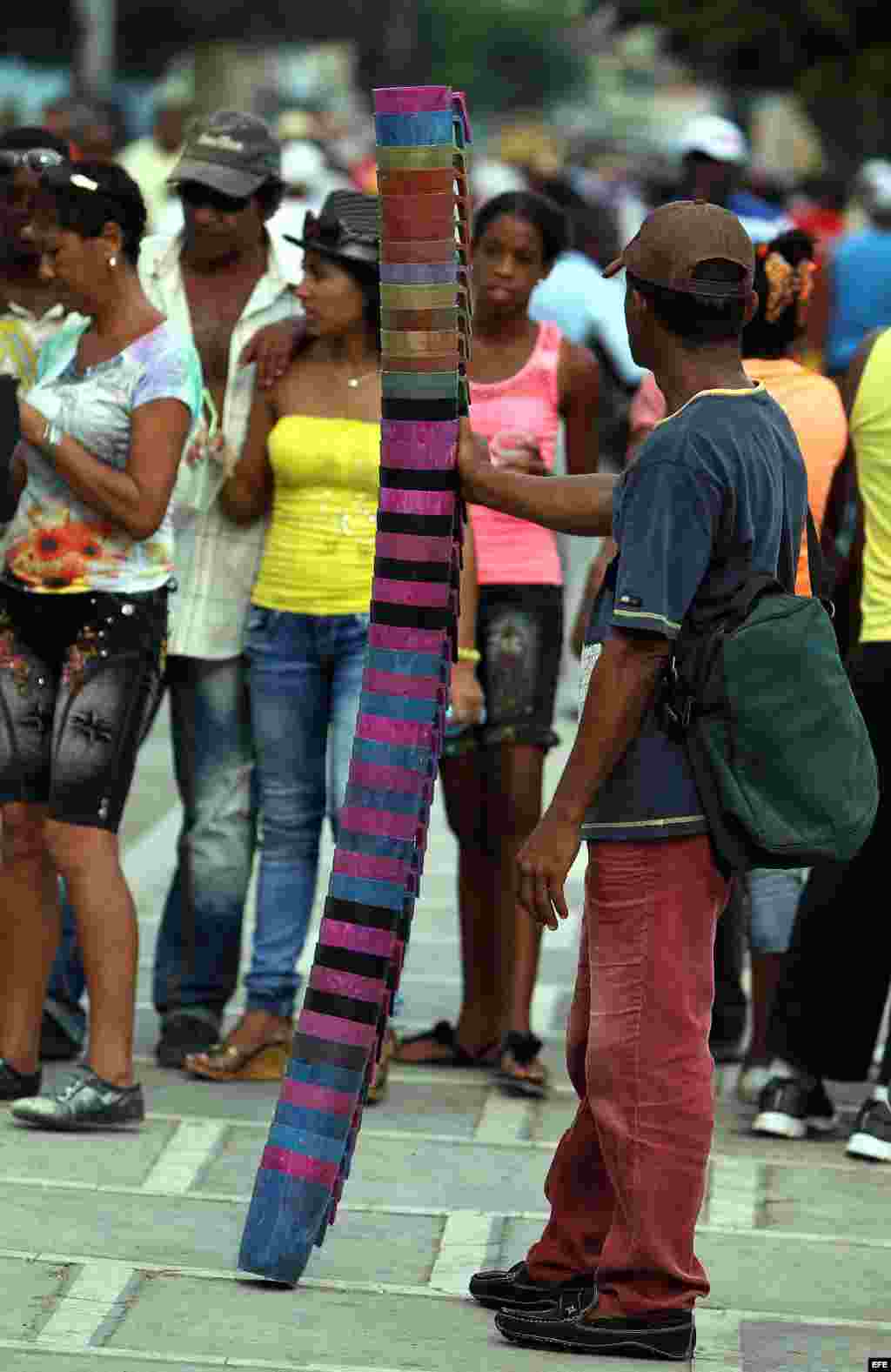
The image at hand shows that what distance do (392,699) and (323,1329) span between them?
3.46ft

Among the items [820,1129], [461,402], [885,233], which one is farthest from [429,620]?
[885,233]

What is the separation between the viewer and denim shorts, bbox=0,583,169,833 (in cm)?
586

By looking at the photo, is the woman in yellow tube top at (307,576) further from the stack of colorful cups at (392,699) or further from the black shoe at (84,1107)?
the stack of colorful cups at (392,699)

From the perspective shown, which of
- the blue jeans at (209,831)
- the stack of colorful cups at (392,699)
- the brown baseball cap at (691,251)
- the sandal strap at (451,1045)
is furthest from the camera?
the sandal strap at (451,1045)

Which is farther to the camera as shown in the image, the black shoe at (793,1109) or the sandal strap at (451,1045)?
the sandal strap at (451,1045)

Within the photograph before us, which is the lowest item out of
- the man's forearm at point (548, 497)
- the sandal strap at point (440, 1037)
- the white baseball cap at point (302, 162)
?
the sandal strap at point (440, 1037)

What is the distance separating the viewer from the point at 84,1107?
5.87 metres

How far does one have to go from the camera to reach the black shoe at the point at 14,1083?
6102 mm

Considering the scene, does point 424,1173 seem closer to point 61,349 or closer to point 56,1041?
point 56,1041

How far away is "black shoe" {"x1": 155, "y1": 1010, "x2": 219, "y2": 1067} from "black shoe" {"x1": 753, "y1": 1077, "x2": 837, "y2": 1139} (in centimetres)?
132

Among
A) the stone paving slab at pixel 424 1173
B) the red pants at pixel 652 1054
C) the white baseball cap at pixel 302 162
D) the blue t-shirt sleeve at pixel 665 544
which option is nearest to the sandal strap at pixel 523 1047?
the stone paving slab at pixel 424 1173

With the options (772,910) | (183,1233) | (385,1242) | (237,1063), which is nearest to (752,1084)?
(772,910)

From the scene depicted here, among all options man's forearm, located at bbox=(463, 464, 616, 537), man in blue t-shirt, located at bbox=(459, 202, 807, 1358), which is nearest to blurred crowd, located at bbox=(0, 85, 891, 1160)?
man's forearm, located at bbox=(463, 464, 616, 537)

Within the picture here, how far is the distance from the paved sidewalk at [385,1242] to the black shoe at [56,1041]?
0.60 feet
